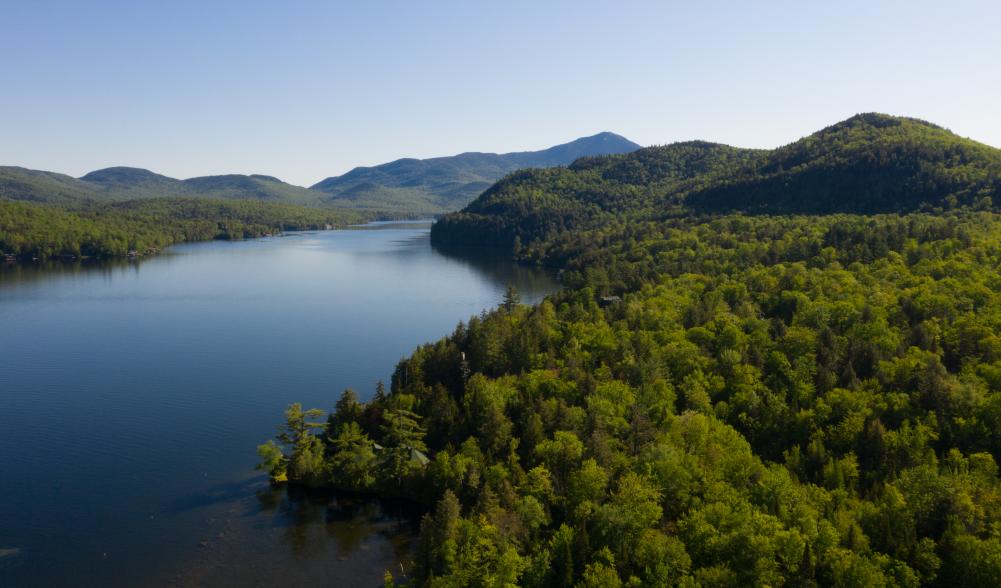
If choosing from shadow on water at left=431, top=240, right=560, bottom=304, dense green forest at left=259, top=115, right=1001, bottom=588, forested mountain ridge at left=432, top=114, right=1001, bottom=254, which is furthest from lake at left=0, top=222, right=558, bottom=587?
forested mountain ridge at left=432, top=114, right=1001, bottom=254

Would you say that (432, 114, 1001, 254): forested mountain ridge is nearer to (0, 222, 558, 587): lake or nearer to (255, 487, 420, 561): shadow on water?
(0, 222, 558, 587): lake

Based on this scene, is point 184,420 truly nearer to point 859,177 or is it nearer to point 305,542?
point 305,542

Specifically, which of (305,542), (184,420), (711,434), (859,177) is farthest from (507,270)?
(305,542)

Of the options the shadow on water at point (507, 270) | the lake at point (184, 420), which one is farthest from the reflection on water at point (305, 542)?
the shadow on water at point (507, 270)

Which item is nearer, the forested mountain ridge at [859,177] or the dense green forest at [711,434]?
the dense green forest at [711,434]

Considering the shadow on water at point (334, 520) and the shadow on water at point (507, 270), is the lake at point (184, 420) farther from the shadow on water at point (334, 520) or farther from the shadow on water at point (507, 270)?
the shadow on water at point (507, 270)

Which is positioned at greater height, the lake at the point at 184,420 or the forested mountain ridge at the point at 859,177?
the forested mountain ridge at the point at 859,177
